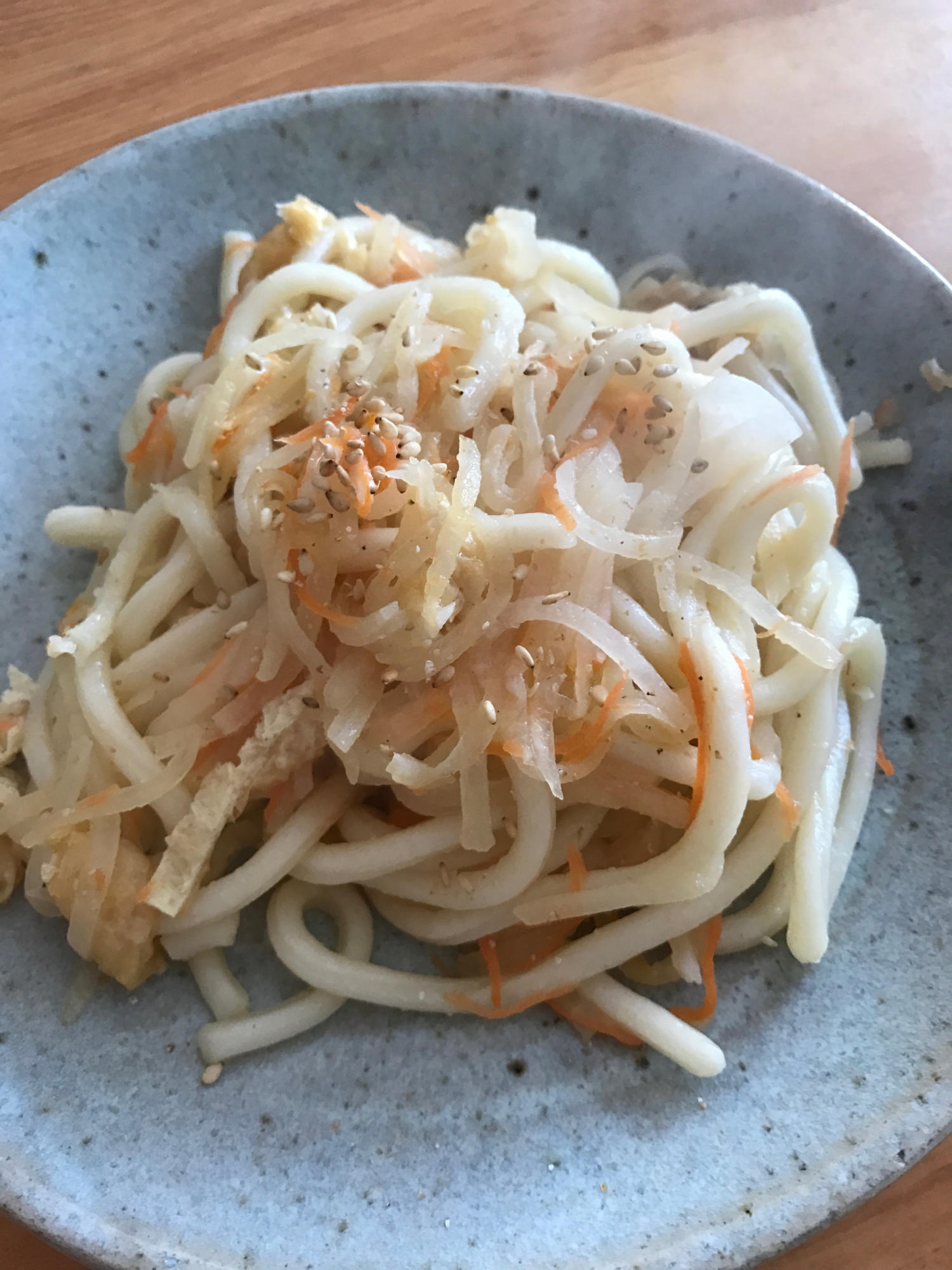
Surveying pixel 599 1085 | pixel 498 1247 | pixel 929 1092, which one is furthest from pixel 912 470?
pixel 498 1247

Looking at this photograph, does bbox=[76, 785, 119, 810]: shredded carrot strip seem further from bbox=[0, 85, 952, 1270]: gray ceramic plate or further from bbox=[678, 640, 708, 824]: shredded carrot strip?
bbox=[678, 640, 708, 824]: shredded carrot strip

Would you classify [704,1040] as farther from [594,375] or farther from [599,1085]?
[594,375]

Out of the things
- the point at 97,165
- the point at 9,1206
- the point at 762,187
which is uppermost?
the point at 97,165

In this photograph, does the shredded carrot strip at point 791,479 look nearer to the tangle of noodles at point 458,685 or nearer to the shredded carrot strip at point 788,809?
the tangle of noodles at point 458,685

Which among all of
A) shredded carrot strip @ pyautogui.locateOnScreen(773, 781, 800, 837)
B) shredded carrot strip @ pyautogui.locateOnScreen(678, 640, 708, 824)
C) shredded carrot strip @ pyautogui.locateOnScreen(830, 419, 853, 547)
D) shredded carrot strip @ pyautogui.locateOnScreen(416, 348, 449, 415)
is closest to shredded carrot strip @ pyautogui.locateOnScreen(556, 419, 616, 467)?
shredded carrot strip @ pyautogui.locateOnScreen(416, 348, 449, 415)

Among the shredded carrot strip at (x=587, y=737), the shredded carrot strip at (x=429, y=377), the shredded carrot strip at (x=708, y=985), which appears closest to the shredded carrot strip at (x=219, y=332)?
the shredded carrot strip at (x=429, y=377)

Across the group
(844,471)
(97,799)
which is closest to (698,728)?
(844,471)
